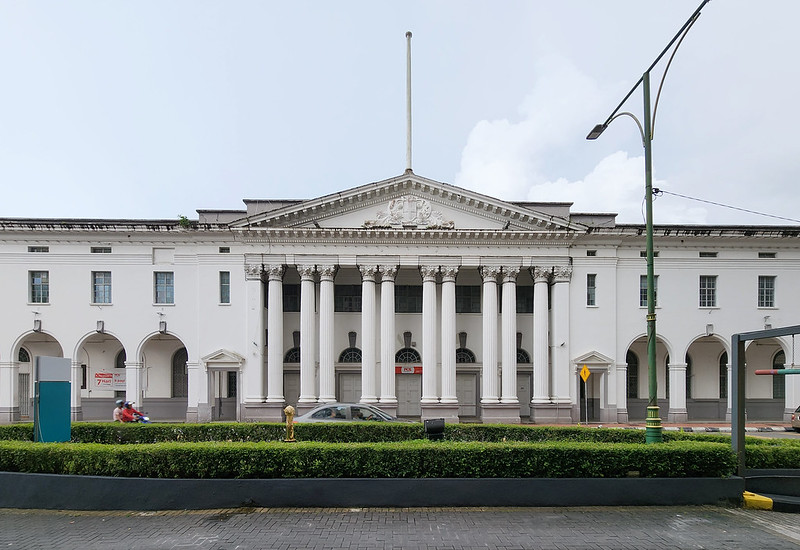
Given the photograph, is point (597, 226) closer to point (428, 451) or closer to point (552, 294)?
point (552, 294)

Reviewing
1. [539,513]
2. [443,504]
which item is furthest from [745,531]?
[443,504]

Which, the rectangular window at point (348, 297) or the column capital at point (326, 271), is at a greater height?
the column capital at point (326, 271)

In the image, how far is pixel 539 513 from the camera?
9562mm

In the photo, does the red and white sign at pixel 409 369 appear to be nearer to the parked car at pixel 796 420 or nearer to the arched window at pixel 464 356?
the arched window at pixel 464 356

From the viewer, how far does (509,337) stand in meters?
26.0

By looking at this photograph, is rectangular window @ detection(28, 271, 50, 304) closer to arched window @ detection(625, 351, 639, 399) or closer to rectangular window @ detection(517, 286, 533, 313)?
rectangular window @ detection(517, 286, 533, 313)

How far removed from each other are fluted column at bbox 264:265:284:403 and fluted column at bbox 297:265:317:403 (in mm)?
497

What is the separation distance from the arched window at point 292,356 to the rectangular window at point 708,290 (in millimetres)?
21631

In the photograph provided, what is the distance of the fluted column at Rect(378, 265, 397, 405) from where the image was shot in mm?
25609

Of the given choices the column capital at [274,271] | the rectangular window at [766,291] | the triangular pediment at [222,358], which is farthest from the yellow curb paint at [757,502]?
the triangular pediment at [222,358]

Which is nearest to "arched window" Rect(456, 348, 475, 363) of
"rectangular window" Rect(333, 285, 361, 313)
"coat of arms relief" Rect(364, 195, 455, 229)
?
"rectangular window" Rect(333, 285, 361, 313)

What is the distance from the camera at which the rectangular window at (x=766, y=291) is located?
90.3 ft

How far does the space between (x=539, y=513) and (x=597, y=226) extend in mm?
20213

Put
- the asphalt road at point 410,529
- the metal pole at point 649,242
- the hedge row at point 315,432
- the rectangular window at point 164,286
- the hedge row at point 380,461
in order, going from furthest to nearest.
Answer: the rectangular window at point 164,286
the hedge row at point 315,432
the metal pole at point 649,242
the hedge row at point 380,461
the asphalt road at point 410,529
